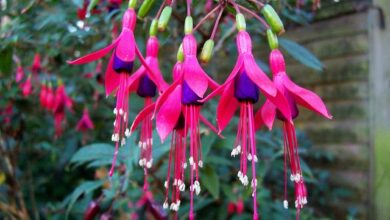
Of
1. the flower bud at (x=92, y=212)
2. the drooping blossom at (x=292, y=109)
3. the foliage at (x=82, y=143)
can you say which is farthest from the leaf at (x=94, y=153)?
the drooping blossom at (x=292, y=109)

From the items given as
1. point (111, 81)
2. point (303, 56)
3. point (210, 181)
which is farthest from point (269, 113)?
point (210, 181)

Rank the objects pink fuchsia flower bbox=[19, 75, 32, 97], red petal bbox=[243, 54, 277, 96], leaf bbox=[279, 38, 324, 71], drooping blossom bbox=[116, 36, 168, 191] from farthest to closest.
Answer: pink fuchsia flower bbox=[19, 75, 32, 97] < leaf bbox=[279, 38, 324, 71] < drooping blossom bbox=[116, 36, 168, 191] < red petal bbox=[243, 54, 277, 96]

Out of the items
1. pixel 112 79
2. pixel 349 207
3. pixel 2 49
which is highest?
pixel 112 79

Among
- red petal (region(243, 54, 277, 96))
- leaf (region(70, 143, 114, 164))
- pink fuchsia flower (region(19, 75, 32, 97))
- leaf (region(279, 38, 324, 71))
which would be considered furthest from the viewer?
pink fuchsia flower (region(19, 75, 32, 97))

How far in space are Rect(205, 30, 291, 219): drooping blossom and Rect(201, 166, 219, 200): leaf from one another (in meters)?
0.59

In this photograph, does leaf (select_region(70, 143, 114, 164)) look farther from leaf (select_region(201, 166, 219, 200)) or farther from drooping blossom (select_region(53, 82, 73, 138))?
drooping blossom (select_region(53, 82, 73, 138))

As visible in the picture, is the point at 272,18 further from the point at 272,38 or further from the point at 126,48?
the point at 126,48

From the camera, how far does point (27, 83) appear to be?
1600 millimetres

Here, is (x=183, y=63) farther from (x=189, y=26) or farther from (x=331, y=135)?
(x=331, y=135)

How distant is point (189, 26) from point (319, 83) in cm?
207

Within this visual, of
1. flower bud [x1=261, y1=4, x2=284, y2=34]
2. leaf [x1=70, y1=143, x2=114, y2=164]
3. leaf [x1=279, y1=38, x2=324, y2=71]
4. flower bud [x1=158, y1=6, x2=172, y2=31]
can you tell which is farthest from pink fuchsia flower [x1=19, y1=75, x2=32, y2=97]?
flower bud [x1=261, y1=4, x2=284, y2=34]

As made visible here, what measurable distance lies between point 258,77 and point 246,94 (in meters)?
0.03

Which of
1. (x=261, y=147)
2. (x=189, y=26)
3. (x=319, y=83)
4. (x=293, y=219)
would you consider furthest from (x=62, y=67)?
(x=319, y=83)

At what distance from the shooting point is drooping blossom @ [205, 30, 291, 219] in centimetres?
55
